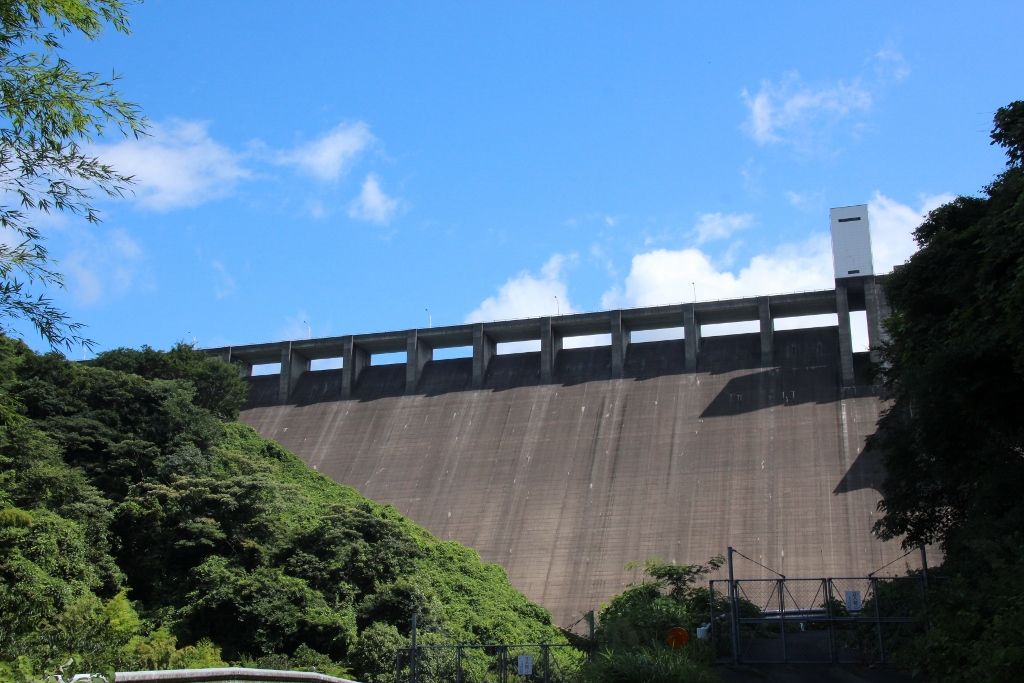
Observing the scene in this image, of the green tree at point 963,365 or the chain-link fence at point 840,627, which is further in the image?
the chain-link fence at point 840,627

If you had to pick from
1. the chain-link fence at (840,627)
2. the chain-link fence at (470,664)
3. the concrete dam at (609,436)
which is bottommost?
the chain-link fence at (470,664)

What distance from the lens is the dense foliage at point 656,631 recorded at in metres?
16.3

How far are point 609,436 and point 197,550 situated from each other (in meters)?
18.6

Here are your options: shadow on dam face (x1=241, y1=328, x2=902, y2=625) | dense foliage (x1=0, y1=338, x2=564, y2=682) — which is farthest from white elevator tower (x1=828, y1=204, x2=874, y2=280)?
dense foliage (x1=0, y1=338, x2=564, y2=682)

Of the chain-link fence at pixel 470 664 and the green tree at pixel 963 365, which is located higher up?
the green tree at pixel 963 365

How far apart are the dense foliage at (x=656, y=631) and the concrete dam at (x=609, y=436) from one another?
11.0 ft

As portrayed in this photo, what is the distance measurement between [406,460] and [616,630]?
25530 millimetres

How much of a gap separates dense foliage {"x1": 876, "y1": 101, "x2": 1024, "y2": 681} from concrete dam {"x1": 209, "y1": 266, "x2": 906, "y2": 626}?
1248 cm

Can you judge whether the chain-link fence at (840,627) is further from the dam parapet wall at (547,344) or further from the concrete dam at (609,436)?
the dam parapet wall at (547,344)

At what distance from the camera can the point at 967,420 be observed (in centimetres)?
1970

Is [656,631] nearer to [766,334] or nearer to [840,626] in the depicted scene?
[840,626]

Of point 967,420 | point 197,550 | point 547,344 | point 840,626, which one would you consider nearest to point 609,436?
point 547,344

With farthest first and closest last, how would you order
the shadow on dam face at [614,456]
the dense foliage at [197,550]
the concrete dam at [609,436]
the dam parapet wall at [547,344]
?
the dam parapet wall at [547,344] < the concrete dam at [609,436] < the shadow on dam face at [614,456] < the dense foliage at [197,550]

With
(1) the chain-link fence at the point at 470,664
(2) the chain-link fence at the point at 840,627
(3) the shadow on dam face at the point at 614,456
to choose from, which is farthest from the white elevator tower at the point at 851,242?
(1) the chain-link fence at the point at 470,664
